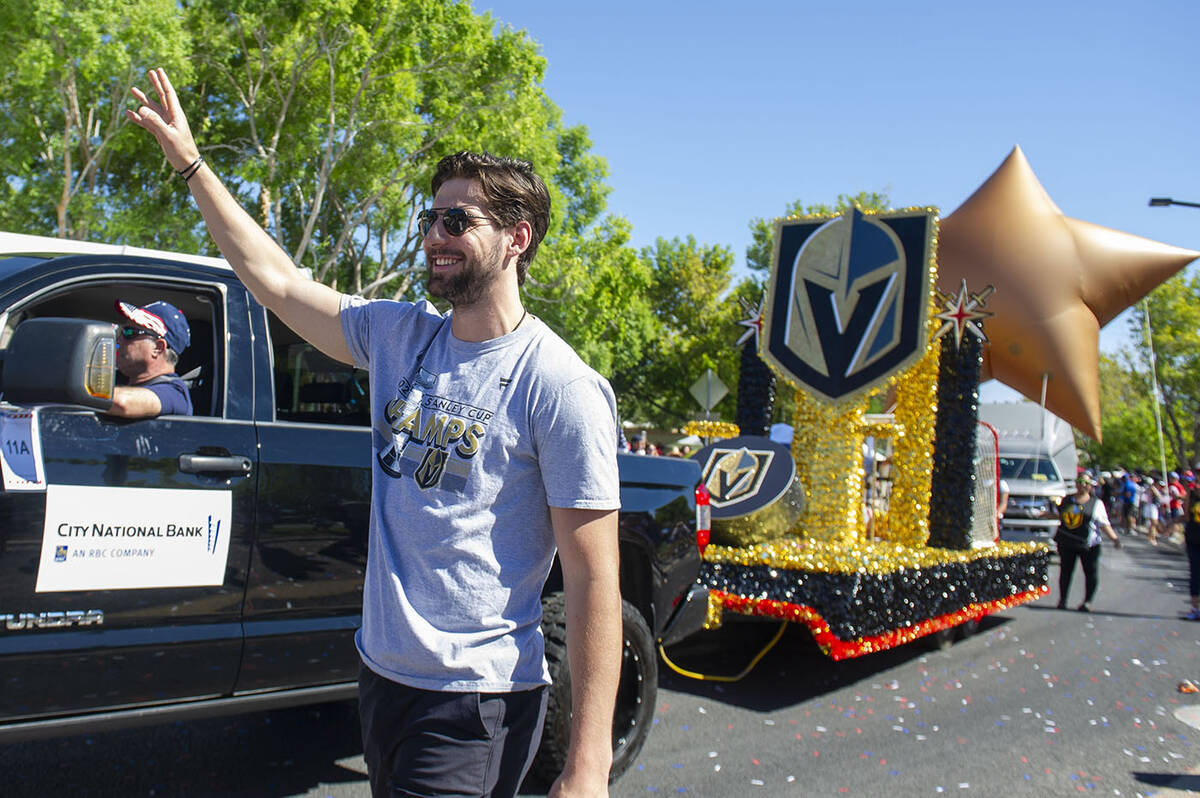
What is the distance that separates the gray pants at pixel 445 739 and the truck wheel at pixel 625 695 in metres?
1.81

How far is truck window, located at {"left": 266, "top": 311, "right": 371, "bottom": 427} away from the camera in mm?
3873

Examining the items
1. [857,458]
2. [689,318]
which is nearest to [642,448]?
[857,458]

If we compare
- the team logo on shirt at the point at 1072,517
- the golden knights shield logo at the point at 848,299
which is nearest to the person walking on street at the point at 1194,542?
the team logo on shirt at the point at 1072,517

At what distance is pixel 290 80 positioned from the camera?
1748 cm

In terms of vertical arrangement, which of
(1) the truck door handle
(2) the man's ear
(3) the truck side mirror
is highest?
(2) the man's ear

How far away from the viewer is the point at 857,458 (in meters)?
7.32

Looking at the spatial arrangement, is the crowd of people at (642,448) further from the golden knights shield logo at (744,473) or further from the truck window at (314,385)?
the truck window at (314,385)

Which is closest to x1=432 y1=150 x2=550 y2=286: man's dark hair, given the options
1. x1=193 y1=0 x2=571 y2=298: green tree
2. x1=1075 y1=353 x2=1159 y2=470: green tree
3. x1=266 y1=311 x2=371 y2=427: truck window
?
x1=266 y1=311 x2=371 y2=427: truck window

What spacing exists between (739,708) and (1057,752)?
1.71 m

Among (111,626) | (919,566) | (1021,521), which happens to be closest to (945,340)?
(919,566)

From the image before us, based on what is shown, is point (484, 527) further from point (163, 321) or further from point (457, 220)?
point (163, 321)

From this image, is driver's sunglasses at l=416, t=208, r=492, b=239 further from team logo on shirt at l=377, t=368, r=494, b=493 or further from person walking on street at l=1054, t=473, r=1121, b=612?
person walking on street at l=1054, t=473, r=1121, b=612

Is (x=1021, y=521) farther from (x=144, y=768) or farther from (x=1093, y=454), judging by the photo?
→ (x=1093, y=454)

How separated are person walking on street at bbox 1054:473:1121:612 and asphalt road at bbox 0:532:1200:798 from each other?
263 centimetres
